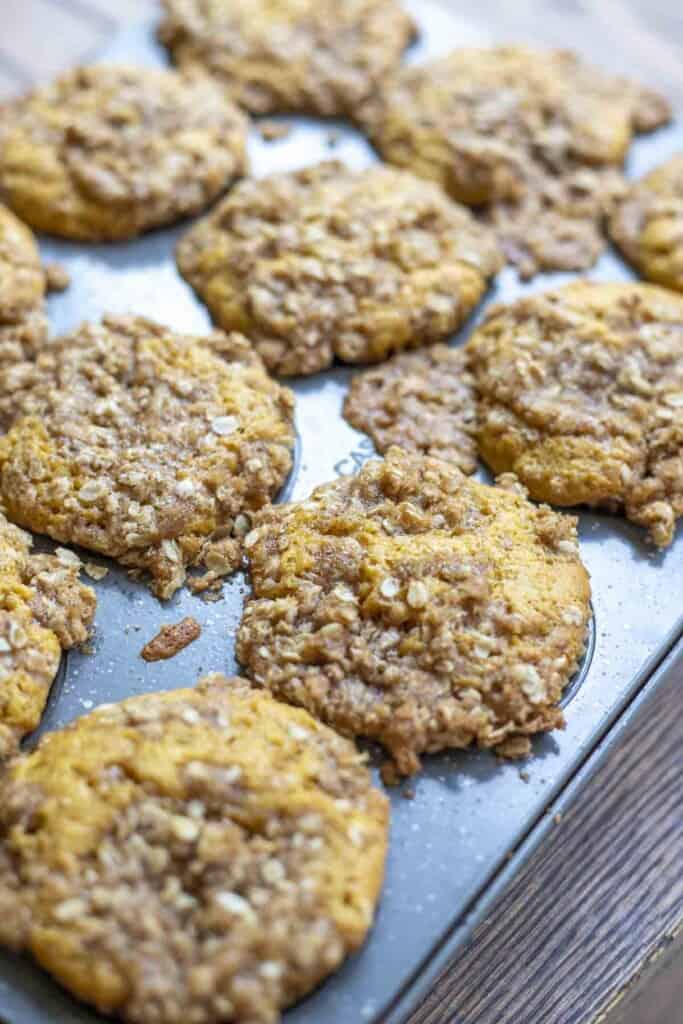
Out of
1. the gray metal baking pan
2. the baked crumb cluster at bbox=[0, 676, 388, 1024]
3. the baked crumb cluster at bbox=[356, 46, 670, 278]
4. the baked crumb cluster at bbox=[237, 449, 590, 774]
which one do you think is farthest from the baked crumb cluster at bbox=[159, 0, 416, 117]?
the baked crumb cluster at bbox=[0, 676, 388, 1024]

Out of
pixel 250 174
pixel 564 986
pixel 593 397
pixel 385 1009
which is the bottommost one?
pixel 564 986

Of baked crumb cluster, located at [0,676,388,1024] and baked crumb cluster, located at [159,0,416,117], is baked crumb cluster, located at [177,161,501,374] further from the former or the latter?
baked crumb cluster, located at [0,676,388,1024]

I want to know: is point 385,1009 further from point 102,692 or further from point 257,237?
point 257,237

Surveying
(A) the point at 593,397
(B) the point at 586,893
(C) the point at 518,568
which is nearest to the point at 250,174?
(A) the point at 593,397

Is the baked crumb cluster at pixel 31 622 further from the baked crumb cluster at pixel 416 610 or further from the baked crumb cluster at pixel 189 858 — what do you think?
the baked crumb cluster at pixel 416 610

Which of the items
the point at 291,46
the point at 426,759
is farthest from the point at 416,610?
the point at 291,46

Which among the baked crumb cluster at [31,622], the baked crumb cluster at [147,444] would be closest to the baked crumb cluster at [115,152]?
the baked crumb cluster at [147,444]

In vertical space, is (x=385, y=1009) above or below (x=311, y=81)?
below
